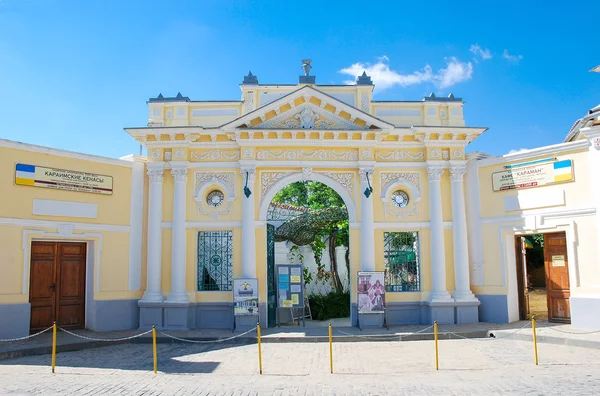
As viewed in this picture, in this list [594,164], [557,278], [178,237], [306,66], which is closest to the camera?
[594,164]

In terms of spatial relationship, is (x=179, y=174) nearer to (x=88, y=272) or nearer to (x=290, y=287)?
(x=88, y=272)

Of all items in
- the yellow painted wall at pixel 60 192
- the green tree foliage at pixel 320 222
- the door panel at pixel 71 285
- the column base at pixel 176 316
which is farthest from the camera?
the green tree foliage at pixel 320 222

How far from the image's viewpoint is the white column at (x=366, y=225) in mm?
14867

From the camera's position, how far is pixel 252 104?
1544 centimetres

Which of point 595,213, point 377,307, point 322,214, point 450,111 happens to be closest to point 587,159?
point 595,213

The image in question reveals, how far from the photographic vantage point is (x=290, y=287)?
14945 millimetres

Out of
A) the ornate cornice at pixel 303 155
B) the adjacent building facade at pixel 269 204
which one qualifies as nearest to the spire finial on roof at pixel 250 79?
the adjacent building facade at pixel 269 204

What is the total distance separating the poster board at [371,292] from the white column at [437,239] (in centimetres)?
148

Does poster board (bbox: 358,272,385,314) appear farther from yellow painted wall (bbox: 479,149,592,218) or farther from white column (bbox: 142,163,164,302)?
white column (bbox: 142,163,164,302)

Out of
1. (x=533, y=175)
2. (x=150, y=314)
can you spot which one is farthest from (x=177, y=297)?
(x=533, y=175)

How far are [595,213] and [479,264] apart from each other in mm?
3327

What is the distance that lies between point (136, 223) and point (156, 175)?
1.48 metres

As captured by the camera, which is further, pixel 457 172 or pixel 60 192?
pixel 457 172

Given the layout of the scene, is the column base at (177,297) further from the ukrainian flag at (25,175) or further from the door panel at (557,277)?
the door panel at (557,277)
